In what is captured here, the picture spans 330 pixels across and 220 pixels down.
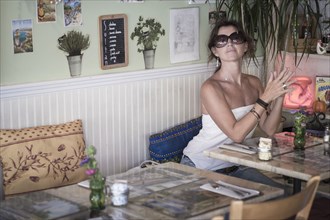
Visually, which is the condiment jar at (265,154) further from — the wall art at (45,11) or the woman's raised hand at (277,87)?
the wall art at (45,11)

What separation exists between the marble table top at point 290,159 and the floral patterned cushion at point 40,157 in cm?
82

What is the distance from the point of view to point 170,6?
4652 millimetres

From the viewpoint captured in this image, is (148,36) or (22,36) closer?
(22,36)

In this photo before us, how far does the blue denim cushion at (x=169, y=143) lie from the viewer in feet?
14.5

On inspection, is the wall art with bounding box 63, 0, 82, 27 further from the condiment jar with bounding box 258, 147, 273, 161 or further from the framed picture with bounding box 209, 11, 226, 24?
the condiment jar with bounding box 258, 147, 273, 161

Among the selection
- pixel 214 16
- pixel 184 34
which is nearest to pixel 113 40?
pixel 184 34

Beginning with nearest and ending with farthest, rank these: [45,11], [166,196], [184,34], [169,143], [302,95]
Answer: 1. [166,196]
2. [45,11]
3. [169,143]
4. [184,34]
5. [302,95]

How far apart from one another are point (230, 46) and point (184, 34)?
2.66 feet

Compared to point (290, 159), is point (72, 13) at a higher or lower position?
higher

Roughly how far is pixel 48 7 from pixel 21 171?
3.11 feet

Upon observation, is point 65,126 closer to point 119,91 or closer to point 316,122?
point 119,91

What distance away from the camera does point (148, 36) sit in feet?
14.9

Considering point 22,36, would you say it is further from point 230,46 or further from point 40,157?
point 230,46

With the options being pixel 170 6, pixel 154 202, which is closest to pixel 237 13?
pixel 170 6
